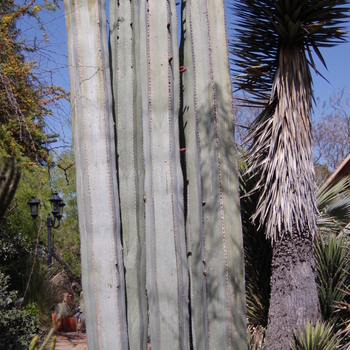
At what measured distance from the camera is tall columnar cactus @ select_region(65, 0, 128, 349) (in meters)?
2.02

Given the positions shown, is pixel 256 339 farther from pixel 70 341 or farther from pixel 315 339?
pixel 70 341

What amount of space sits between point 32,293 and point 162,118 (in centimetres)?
998

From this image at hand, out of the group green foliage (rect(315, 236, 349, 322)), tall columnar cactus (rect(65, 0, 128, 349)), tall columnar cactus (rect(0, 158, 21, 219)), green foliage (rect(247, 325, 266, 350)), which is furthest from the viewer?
green foliage (rect(315, 236, 349, 322))

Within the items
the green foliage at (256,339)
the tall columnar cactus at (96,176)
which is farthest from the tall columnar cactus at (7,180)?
the green foliage at (256,339)

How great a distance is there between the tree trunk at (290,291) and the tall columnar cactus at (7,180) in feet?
12.0

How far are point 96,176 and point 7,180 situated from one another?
0.78 meters

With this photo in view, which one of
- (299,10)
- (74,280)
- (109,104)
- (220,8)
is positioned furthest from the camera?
(74,280)

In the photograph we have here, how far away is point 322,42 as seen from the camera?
202 inches

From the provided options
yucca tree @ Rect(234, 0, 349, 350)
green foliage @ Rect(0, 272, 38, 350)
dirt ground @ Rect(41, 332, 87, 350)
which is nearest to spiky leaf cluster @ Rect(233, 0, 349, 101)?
yucca tree @ Rect(234, 0, 349, 350)

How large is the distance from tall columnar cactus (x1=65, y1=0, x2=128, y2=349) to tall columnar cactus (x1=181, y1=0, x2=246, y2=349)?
43 cm

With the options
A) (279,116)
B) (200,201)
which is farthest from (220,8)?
(279,116)

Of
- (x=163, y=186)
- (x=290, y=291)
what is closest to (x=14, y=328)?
(x=290, y=291)

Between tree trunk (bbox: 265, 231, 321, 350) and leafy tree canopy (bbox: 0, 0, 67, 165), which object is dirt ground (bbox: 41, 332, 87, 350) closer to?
leafy tree canopy (bbox: 0, 0, 67, 165)

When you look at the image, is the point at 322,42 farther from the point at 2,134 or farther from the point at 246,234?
the point at 2,134
